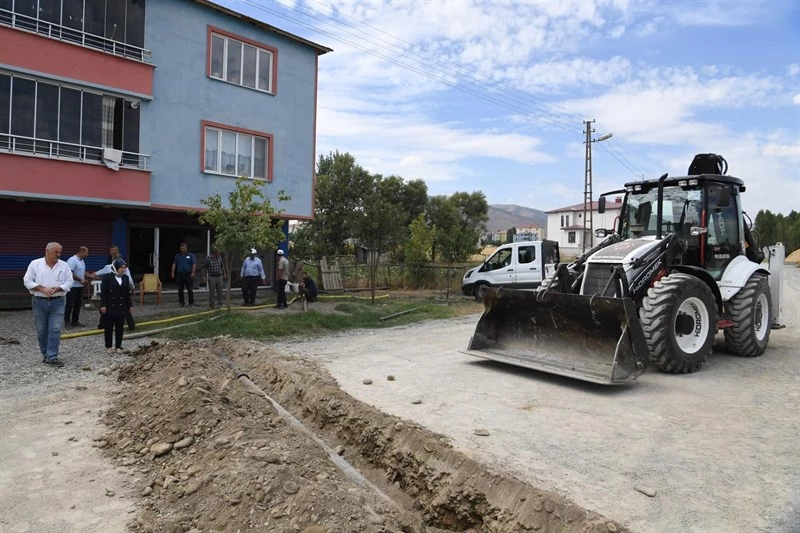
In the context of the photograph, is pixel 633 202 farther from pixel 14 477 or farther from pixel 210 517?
pixel 14 477

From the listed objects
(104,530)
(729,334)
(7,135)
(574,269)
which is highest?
(7,135)

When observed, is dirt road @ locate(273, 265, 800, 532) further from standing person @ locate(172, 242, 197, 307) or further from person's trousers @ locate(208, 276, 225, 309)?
standing person @ locate(172, 242, 197, 307)

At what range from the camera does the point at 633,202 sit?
396 inches

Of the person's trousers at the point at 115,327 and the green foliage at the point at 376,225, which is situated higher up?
the green foliage at the point at 376,225

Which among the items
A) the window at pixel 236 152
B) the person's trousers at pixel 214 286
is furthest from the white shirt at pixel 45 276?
the window at pixel 236 152

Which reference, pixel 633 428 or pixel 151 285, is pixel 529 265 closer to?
pixel 151 285

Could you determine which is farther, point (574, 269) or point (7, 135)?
point (7, 135)

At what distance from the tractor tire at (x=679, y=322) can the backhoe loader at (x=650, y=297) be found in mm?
14

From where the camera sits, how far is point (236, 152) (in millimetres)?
17750

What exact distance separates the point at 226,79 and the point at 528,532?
1667 cm

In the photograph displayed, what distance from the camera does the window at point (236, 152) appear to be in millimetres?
17172

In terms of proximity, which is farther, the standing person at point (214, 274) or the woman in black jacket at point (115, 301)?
the standing person at point (214, 274)

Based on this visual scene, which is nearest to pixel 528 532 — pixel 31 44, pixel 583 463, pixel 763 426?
pixel 583 463

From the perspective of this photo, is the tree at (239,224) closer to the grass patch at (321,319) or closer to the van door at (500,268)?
the grass patch at (321,319)
